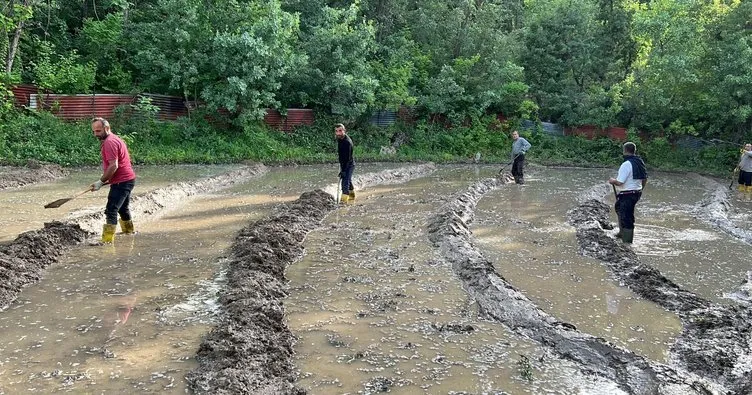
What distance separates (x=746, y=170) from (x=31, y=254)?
19577 millimetres

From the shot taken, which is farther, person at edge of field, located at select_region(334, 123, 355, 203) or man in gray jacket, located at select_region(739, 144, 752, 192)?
man in gray jacket, located at select_region(739, 144, 752, 192)

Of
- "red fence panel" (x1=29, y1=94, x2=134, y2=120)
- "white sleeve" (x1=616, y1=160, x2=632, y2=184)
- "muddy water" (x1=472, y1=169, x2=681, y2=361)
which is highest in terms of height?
"red fence panel" (x1=29, y1=94, x2=134, y2=120)

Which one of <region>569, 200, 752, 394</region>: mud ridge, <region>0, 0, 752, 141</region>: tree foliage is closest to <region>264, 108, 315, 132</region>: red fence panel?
<region>0, 0, 752, 141</region>: tree foliage

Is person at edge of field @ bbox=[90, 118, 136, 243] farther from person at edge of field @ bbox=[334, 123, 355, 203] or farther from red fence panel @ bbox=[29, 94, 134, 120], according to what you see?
red fence panel @ bbox=[29, 94, 134, 120]

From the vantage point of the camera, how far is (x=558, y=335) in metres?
5.69

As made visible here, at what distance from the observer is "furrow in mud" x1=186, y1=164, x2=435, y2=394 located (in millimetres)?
4602

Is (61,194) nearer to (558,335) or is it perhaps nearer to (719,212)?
(558,335)

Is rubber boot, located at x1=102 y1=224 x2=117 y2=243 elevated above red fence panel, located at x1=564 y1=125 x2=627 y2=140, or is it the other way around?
red fence panel, located at x1=564 y1=125 x2=627 y2=140

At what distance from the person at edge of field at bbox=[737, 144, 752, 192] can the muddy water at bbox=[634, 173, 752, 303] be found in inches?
115

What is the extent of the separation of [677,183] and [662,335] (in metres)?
17.9

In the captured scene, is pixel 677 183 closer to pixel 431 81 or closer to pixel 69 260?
pixel 431 81

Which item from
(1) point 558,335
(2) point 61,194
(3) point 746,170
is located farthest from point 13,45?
(3) point 746,170

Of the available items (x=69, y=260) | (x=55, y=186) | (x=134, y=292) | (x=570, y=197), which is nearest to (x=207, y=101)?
(x=55, y=186)

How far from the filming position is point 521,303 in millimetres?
6500
